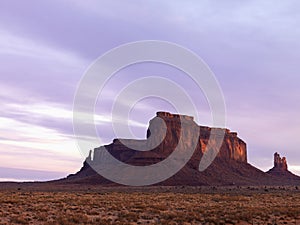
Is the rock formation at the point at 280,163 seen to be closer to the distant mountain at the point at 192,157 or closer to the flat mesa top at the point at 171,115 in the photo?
A: the distant mountain at the point at 192,157

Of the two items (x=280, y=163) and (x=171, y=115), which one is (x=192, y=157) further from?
(x=280, y=163)

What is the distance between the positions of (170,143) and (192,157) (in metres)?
11.9

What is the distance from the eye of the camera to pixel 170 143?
15650cm

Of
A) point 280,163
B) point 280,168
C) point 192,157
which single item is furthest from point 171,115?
point 280,163

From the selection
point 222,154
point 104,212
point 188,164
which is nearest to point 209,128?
point 222,154

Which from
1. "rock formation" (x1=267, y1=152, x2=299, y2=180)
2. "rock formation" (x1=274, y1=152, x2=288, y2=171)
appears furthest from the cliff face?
"rock formation" (x1=274, y1=152, x2=288, y2=171)

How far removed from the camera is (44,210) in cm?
2830

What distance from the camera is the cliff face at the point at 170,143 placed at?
5837 inches

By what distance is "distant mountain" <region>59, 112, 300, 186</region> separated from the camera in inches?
5148

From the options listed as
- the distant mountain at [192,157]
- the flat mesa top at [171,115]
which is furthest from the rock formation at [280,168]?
the flat mesa top at [171,115]

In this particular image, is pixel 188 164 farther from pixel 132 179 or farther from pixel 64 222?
pixel 64 222

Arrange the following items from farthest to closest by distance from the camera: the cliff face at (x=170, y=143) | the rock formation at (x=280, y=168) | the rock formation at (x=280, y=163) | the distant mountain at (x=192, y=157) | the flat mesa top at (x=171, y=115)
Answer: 1. the rock formation at (x=280, y=163)
2. the rock formation at (x=280, y=168)
3. the flat mesa top at (x=171, y=115)
4. the cliff face at (x=170, y=143)
5. the distant mountain at (x=192, y=157)

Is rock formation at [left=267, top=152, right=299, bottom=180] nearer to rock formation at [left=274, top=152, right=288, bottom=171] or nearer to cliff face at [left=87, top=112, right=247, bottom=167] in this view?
rock formation at [left=274, top=152, right=288, bottom=171]

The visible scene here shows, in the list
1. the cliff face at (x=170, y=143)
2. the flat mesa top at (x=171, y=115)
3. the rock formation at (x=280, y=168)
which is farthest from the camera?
the rock formation at (x=280, y=168)
